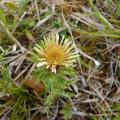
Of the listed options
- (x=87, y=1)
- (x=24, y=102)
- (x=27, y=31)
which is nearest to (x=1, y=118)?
(x=24, y=102)

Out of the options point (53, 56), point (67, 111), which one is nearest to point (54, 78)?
point (53, 56)

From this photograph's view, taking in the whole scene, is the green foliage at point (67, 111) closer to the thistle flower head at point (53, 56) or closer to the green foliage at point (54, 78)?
the green foliage at point (54, 78)

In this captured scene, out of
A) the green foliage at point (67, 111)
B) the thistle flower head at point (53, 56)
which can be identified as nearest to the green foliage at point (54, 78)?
the thistle flower head at point (53, 56)

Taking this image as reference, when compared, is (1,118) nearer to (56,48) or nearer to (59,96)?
(59,96)

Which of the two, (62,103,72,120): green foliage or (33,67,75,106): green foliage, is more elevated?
(33,67,75,106): green foliage

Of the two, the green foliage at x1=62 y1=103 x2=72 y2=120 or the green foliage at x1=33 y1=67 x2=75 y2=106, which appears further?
the green foliage at x1=62 y1=103 x2=72 y2=120

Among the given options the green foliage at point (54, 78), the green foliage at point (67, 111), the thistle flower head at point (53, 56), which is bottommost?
the green foliage at point (67, 111)

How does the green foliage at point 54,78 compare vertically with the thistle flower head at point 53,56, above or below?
below

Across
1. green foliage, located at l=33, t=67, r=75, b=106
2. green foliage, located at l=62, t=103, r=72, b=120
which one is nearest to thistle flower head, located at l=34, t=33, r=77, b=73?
green foliage, located at l=33, t=67, r=75, b=106

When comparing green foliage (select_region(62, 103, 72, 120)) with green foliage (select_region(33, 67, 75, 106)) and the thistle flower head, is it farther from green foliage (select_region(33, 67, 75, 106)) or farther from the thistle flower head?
the thistle flower head

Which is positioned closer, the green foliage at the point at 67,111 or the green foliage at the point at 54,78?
the green foliage at the point at 54,78

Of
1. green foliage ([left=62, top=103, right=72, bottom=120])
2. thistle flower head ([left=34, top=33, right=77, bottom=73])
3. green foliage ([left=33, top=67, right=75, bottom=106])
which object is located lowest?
green foliage ([left=62, top=103, right=72, bottom=120])
